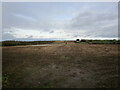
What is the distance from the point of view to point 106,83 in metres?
2.54

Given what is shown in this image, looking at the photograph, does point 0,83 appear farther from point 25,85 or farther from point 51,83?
point 51,83

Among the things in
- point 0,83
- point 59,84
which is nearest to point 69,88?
point 59,84

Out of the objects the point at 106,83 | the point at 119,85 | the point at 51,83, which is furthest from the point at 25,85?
the point at 119,85

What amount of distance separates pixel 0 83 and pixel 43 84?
4.95ft

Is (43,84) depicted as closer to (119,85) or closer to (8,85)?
(8,85)

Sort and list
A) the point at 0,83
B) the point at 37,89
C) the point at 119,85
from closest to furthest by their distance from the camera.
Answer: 1. the point at 37,89
2. the point at 119,85
3. the point at 0,83

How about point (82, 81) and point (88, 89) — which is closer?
point (88, 89)

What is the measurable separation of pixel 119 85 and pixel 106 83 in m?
0.37

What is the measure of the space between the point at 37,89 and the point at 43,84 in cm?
28

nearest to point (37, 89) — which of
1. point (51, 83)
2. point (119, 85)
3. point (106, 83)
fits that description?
Answer: point (51, 83)

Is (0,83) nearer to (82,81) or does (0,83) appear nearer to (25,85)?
(25,85)

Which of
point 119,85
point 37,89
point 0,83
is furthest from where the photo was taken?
point 0,83

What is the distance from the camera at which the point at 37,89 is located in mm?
2273

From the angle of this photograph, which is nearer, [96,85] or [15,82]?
[96,85]
